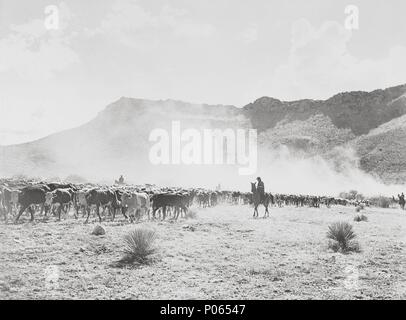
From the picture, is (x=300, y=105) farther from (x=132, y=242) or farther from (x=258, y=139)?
(x=132, y=242)

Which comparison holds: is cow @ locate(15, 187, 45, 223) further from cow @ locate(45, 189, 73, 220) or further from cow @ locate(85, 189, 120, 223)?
cow @ locate(85, 189, 120, 223)

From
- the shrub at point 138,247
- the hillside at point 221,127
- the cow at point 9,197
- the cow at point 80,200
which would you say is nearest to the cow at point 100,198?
the cow at point 80,200

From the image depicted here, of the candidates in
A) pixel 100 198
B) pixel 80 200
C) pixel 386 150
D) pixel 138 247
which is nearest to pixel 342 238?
pixel 138 247

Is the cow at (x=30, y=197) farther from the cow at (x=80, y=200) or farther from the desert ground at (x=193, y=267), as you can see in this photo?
the cow at (x=80, y=200)

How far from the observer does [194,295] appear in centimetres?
818

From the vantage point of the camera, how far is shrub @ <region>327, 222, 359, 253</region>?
13383 millimetres

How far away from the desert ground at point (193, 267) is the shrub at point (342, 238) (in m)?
0.31

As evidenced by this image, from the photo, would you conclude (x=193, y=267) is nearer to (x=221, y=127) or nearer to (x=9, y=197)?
(x=9, y=197)

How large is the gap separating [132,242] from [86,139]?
12654 centimetres

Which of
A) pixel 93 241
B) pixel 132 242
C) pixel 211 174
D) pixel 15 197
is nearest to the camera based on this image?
pixel 132 242

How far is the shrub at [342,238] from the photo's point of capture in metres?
13.4

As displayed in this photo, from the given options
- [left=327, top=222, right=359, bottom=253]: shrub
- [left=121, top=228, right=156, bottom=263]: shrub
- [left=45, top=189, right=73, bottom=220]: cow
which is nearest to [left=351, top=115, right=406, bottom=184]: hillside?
[left=327, top=222, right=359, bottom=253]: shrub
